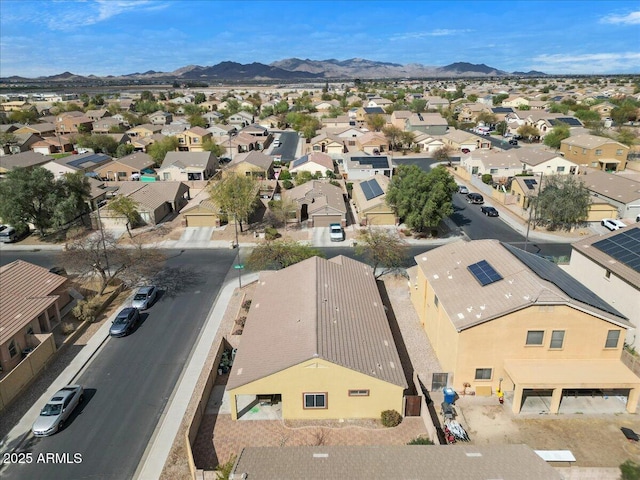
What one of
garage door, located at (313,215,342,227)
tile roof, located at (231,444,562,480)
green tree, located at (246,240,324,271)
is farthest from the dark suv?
tile roof, located at (231,444,562,480)

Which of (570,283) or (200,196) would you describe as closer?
(570,283)

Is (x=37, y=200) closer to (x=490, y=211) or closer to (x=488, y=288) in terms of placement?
(x=488, y=288)

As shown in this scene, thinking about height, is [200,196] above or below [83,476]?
above

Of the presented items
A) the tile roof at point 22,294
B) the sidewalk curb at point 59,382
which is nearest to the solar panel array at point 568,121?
the sidewalk curb at point 59,382

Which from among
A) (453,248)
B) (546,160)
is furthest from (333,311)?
(546,160)

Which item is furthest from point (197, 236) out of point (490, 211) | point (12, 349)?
point (490, 211)

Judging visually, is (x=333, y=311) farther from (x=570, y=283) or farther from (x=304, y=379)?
(x=570, y=283)

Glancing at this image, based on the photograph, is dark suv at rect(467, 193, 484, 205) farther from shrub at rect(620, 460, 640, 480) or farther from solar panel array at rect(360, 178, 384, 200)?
shrub at rect(620, 460, 640, 480)
